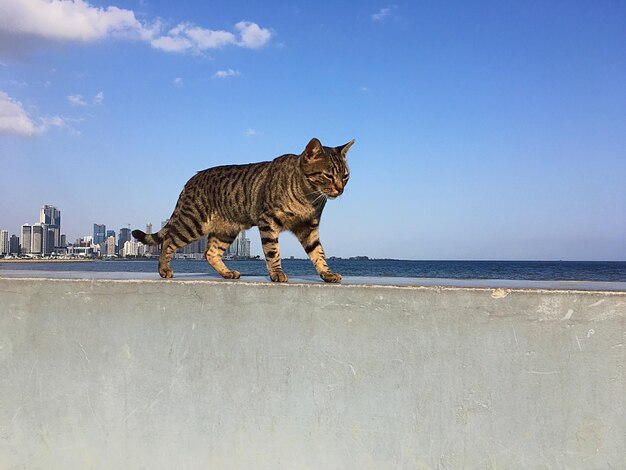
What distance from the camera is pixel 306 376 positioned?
2.30 m

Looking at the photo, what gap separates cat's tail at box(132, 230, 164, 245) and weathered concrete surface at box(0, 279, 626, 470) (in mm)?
1151

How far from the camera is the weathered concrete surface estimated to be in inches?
81.8

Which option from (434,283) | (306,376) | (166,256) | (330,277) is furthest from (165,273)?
(434,283)

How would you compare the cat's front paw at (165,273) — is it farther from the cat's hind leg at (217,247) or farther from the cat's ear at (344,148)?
the cat's ear at (344,148)

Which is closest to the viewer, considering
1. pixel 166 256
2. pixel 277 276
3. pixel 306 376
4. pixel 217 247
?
pixel 306 376

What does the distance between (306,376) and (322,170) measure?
1297mm

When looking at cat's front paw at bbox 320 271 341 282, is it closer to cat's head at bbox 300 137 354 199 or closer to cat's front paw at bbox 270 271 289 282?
cat's front paw at bbox 270 271 289 282

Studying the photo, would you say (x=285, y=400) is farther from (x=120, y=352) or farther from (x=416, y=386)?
(x=120, y=352)

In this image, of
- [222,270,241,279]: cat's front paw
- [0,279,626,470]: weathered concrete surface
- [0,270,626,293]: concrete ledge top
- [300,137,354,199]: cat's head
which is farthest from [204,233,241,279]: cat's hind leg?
[0,279,626,470]: weathered concrete surface

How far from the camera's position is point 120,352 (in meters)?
2.57

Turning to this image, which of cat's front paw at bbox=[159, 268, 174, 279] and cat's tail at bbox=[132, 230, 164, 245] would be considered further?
cat's tail at bbox=[132, 230, 164, 245]

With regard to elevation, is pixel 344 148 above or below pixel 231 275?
above

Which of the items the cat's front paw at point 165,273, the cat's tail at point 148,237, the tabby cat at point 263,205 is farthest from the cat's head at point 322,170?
the cat's tail at point 148,237

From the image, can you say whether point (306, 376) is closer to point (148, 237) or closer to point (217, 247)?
point (217, 247)
